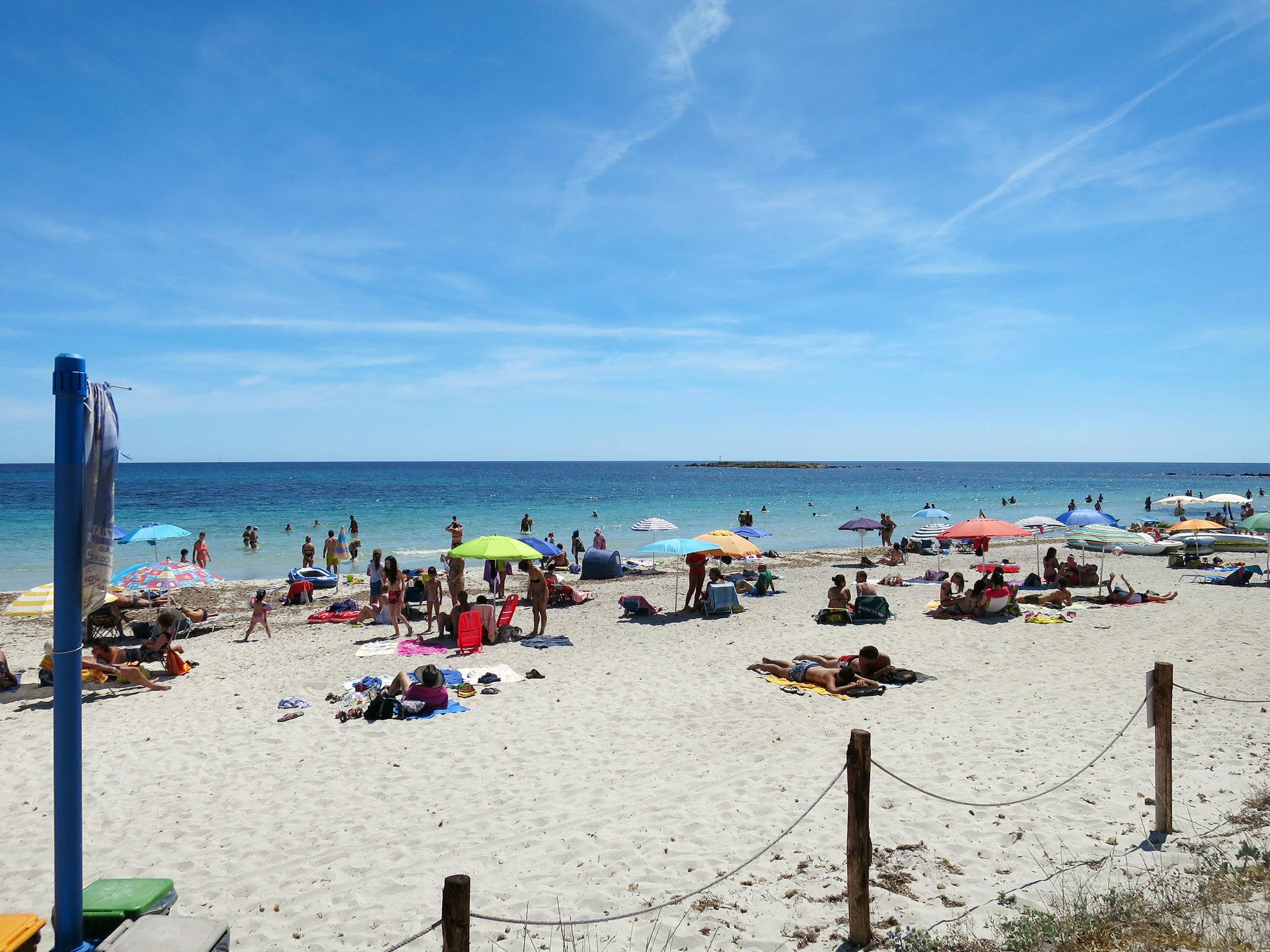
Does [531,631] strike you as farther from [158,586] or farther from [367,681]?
[158,586]

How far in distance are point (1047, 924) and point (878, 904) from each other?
0.94 metres

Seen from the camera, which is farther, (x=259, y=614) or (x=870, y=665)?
(x=259, y=614)

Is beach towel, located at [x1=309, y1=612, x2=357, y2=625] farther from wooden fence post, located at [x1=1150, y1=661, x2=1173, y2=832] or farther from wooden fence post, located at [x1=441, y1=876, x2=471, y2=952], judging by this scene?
wooden fence post, located at [x1=1150, y1=661, x2=1173, y2=832]

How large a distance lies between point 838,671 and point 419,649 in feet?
22.8

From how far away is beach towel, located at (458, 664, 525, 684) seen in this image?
34.0 feet

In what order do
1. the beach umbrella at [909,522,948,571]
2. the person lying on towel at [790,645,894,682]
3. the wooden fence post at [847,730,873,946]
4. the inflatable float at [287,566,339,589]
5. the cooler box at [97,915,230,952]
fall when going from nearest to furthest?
the cooler box at [97,915,230,952]
the wooden fence post at [847,730,873,946]
the person lying on towel at [790,645,894,682]
the inflatable float at [287,566,339,589]
the beach umbrella at [909,522,948,571]

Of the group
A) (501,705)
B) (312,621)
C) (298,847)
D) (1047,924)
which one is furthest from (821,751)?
(312,621)

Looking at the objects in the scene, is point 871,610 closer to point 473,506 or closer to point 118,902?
→ point 118,902

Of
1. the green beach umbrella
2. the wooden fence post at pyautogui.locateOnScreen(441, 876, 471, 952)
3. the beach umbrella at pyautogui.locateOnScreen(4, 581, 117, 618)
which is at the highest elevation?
the green beach umbrella

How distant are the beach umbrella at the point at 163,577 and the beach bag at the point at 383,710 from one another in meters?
→ 6.82

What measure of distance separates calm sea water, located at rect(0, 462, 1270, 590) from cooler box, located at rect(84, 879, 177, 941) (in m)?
23.0

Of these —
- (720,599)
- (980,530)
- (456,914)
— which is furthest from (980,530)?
(456,914)

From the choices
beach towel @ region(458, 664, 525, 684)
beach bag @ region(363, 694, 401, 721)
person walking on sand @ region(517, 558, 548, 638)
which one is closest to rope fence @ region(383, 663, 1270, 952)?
beach bag @ region(363, 694, 401, 721)

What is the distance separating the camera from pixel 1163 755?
541 centimetres
